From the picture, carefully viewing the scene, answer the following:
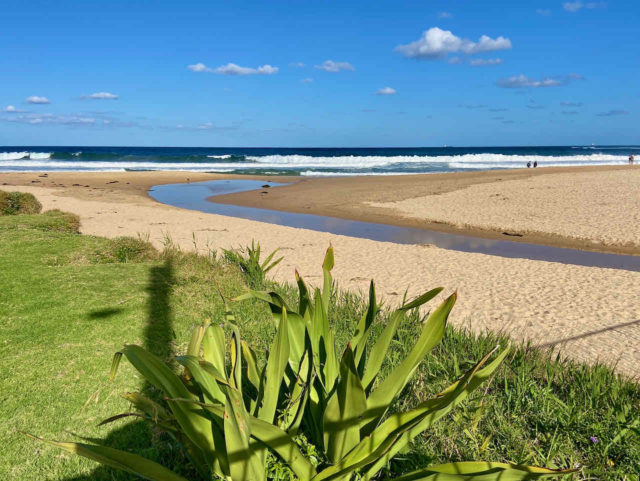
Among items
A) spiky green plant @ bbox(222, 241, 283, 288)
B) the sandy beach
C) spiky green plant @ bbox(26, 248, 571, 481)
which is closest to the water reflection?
the sandy beach

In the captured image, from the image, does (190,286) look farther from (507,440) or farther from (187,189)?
(187,189)

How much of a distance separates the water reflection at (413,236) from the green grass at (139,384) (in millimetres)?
8127

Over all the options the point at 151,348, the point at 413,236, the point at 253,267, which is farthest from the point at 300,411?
the point at 413,236

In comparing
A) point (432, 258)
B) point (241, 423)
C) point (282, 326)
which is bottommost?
point (432, 258)

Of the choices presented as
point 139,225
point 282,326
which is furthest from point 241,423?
point 139,225

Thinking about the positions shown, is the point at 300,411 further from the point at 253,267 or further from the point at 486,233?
the point at 486,233

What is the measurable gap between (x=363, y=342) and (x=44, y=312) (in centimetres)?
333

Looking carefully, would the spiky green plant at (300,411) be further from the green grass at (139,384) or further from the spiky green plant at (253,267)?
the spiky green plant at (253,267)

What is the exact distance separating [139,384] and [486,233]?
44.1 ft

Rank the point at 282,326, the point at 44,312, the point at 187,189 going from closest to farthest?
the point at 282,326, the point at 44,312, the point at 187,189

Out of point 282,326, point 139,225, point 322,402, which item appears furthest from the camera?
point 139,225

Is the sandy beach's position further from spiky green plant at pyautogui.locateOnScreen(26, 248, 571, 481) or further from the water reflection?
spiky green plant at pyautogui.locateOnScreen(26, 248, 571, 481)

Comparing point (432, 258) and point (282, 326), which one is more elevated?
point (282, 326)

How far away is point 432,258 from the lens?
1080 cm
